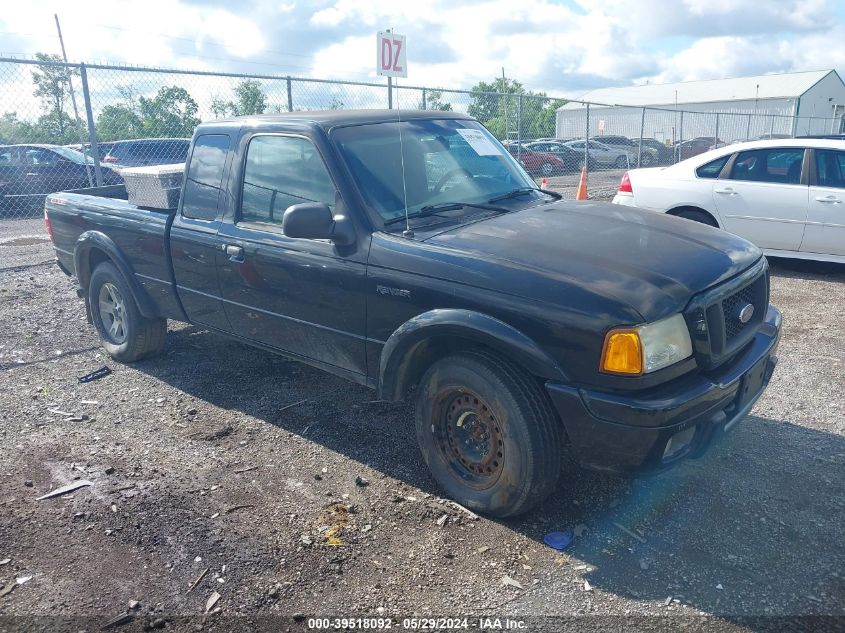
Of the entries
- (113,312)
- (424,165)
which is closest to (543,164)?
(113,312)

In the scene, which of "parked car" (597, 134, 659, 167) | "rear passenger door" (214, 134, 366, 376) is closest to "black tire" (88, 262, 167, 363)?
"rear passenger door" (214, 134, 366, 376)

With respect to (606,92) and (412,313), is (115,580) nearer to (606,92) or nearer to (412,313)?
(412,313)

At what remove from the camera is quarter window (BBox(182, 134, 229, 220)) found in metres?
4.51

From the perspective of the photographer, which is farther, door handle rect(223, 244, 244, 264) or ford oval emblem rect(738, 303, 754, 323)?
door handle rect(223, 244, 244, 264)

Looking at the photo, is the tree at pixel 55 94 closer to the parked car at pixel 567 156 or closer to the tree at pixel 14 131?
the tree at pixel 14 131

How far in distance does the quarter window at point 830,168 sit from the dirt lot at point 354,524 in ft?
11.3

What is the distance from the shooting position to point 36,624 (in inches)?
110

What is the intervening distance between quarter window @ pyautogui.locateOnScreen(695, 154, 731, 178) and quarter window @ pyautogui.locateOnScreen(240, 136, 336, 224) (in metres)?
6.02

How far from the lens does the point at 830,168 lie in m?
7.64

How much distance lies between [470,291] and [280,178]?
161 centimetres

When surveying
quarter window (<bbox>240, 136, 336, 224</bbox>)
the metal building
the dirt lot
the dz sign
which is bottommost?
the dirt lot

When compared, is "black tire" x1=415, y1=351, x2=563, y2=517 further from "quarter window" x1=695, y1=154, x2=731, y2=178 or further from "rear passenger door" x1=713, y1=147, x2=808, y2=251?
"quarter window" x1=695, y1=154, x2=731, y2=178

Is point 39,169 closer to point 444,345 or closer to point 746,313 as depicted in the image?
point 444,345

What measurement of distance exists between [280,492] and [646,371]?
2053 millimetres
